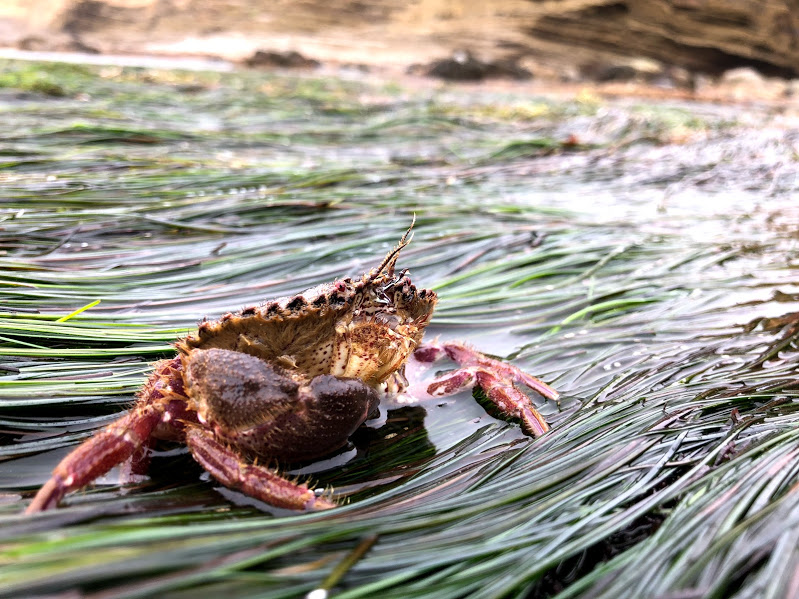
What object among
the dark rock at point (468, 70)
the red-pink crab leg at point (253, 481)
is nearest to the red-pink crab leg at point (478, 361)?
the red-pink crab leg at point (253, 481)

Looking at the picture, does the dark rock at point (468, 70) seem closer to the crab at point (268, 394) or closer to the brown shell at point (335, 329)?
the brown shell at point (335, 329)

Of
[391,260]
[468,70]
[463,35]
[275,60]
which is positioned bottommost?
[391,260]

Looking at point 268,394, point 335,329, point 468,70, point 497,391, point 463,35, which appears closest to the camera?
point 268,394

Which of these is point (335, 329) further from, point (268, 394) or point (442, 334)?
point (442, 334)

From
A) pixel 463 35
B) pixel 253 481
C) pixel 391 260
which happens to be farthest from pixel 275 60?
pixel 253 481

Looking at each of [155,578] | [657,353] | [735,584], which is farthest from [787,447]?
[155,578]

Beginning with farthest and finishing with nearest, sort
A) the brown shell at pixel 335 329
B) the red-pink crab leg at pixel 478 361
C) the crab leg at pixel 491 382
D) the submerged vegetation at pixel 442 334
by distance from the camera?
the red-pink crab leg at pixel 478 361
the crab leg at pixel 491 382
the brown shell at pixel 335 329
the submerged vegetation at pixel 442 334
